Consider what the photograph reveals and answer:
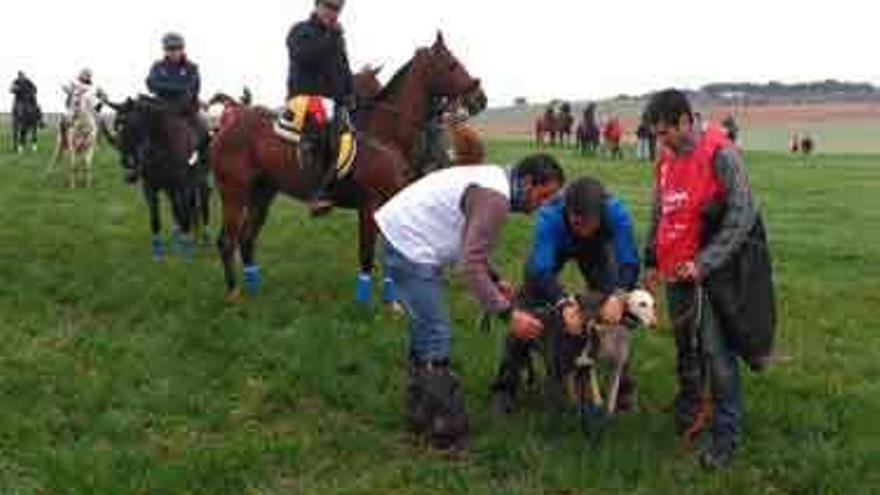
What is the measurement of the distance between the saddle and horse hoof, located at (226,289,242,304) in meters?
1.37

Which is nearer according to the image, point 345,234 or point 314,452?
point 314,452

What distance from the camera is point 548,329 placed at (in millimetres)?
7250

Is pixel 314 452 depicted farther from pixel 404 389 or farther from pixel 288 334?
pixel 288 334

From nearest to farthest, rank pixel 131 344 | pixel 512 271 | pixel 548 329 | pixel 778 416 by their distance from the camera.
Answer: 1. pixel 548 329
2. pixel 778 416
3. pixel 131 344
4. pixel 512 271

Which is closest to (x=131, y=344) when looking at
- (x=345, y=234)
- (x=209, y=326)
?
(x=209, y=326)

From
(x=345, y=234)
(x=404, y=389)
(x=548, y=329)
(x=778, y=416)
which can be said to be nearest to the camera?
(x=548, y=329)

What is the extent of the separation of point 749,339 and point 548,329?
114cm

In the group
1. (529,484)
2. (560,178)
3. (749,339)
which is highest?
(560,178)

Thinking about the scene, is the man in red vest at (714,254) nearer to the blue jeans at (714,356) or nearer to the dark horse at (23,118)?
the blue jeans at (714,356)

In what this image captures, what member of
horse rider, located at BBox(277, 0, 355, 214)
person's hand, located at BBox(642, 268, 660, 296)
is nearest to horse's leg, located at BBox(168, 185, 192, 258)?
horse rider, located at BBox(277, 0, 355, 214)

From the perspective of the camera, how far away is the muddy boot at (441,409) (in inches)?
297

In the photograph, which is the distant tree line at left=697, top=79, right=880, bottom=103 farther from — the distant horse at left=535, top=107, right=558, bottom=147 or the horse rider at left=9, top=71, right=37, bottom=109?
the horse rider at left=9, top=71, right=37, bottom=109

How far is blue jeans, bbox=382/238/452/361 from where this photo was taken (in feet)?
24.5

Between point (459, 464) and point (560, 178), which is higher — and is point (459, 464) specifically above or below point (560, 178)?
below
